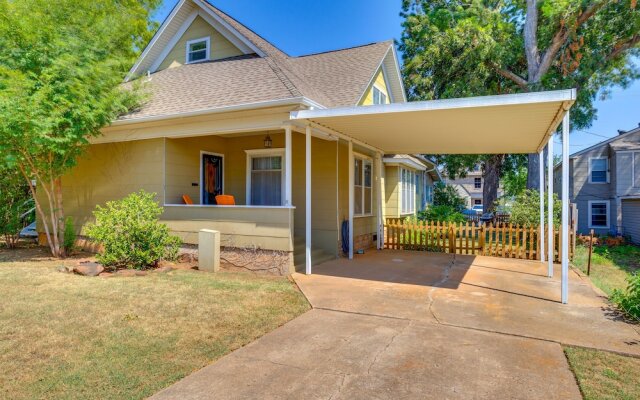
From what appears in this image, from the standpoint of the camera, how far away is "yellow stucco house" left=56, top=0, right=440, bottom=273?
830cm

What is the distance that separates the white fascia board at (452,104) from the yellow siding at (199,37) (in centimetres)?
622

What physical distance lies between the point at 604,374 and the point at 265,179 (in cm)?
860

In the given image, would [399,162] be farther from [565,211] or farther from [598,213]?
[598,213]

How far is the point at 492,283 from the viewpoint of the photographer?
23.8 feet

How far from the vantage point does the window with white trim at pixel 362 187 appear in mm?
11117

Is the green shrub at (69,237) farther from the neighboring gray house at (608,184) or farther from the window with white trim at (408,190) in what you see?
the neighboring gray house at (608,184)

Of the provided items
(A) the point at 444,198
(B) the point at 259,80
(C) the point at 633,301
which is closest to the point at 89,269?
(B) the point at 259,80

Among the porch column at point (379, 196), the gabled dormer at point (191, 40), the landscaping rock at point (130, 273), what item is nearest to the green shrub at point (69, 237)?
the landscaping rock at point (130, 273)

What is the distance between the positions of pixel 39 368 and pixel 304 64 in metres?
11.9

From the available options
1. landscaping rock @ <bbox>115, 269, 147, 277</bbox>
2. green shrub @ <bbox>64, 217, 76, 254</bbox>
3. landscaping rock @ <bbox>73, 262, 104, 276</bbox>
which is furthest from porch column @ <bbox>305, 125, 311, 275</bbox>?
green shrub @ <bbox>64, 217, 76, 254</bbox>

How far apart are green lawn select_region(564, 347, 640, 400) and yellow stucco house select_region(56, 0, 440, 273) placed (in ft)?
16.5

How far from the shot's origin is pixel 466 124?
7176 millimetres

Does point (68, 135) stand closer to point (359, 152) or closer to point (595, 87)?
point (359, 152)

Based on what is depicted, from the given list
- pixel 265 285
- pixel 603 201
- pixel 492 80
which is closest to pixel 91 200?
pixel 265 285
